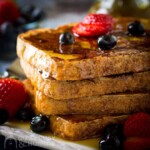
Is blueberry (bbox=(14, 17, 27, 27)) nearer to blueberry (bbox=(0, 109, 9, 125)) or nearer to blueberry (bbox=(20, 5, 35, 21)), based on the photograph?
blueberry (bbox=(20, 5, 35, 21))

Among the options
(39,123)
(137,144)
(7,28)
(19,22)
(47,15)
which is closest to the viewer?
(137,144)

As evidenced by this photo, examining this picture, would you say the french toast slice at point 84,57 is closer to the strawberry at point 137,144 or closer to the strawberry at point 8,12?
the strawberry at point 137,144

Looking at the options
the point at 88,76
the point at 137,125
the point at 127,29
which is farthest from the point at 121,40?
the point at 137,125

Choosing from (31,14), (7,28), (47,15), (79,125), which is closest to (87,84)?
(79,125)

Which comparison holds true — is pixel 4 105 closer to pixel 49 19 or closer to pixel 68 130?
pixel 68 130

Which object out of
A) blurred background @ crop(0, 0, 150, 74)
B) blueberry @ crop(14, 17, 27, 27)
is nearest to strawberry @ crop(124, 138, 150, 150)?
blurred background @ crop(0, 0, 150, 74)

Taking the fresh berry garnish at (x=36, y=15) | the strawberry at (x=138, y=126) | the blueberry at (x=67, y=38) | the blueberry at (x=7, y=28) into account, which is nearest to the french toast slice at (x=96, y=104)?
the strawberry at (x=138, y=126)

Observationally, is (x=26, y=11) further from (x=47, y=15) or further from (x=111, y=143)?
(x=111, y=143)
